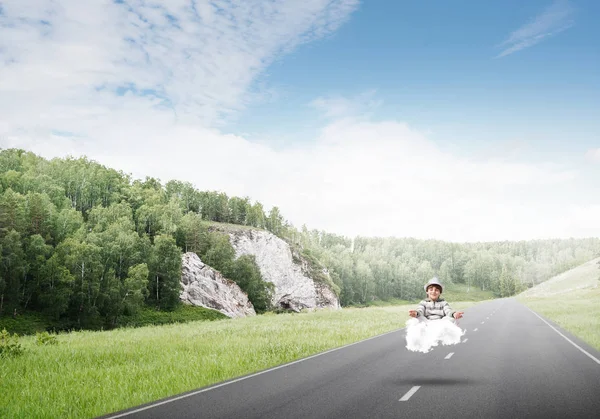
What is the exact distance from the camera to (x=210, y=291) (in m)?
81.8

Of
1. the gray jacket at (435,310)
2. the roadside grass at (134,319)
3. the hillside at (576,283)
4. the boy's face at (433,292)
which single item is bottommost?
the roadside grass at (134,319)

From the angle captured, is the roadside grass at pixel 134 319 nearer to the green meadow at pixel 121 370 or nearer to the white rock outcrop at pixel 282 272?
the white rock outcrop at pixel 282 272

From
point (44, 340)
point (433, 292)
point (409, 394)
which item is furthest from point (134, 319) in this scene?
point (409, 394)

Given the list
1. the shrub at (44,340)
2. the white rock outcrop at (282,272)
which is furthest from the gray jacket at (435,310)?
the white rock outcrop at (282,272)

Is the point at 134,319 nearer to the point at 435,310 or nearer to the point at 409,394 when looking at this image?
the point at 435,310

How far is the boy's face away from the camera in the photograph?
12133mm

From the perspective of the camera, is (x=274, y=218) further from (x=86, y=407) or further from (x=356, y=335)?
(x=86, y=407)

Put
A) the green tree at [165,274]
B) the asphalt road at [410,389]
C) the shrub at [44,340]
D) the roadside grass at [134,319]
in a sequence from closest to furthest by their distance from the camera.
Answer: the asphalt road at [410,389], the shrub at [44,340], the roadside grass at [134,319], the green tree at [165,274]

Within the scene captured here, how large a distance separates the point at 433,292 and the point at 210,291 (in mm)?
72726

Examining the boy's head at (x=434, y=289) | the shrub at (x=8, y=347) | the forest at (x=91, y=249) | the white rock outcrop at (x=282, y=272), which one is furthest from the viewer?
the white rock outcrop at (x=282, y=272)

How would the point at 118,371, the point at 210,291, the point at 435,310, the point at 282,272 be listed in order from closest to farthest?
the point at 435,310
the point at 118,371
the point at 210,291
the point at 282,272

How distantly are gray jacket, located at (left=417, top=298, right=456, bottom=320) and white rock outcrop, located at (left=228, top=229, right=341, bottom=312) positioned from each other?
9418cm

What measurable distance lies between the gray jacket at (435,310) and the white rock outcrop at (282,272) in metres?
94.2

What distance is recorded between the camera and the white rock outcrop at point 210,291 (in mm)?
79812
